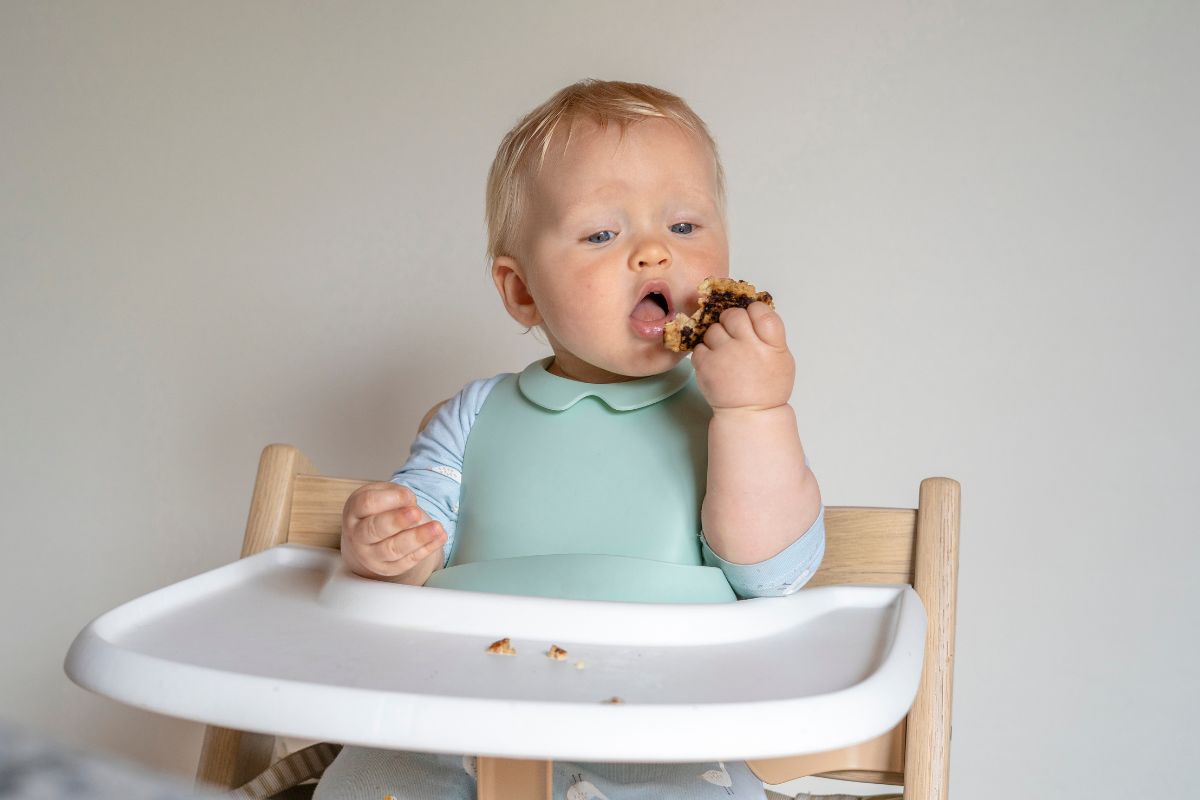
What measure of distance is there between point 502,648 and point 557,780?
0.55ft

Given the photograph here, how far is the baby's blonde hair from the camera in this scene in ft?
3.53

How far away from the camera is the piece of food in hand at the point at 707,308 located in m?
0.95

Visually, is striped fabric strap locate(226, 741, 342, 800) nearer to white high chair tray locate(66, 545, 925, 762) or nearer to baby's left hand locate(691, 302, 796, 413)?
white high chair tray locate(66, 545, 925, 762)

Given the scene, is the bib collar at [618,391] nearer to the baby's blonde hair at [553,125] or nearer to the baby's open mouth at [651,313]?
the baby's open mouth at [651,313]

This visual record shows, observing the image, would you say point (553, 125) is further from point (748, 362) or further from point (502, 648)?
point (502, 648)

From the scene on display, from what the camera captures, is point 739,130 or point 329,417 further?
point 329,417

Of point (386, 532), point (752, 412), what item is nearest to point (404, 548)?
point (386, 532)

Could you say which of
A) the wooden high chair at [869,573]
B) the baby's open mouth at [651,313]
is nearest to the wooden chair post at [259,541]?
the wooden high chair at [869,573]

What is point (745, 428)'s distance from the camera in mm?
907

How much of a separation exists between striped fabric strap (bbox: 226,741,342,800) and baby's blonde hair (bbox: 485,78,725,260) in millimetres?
521

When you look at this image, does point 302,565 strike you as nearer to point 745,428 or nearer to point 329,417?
point 745,428

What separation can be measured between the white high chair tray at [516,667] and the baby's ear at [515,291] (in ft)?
1.20

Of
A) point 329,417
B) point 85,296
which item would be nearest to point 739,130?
→ point 329,417

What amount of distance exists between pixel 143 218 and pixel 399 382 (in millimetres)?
502
